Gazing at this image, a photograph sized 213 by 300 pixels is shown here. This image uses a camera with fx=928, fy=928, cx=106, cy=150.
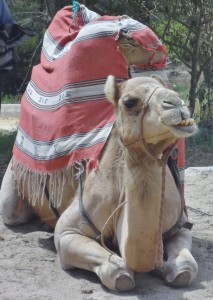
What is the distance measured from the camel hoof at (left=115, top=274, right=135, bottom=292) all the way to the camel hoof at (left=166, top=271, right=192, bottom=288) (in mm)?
234

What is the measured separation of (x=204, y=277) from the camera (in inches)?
201

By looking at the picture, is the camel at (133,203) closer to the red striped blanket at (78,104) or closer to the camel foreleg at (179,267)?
the camel foreleg at (179,267)

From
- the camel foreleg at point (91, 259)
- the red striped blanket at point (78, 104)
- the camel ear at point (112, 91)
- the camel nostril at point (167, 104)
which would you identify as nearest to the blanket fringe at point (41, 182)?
the red striped blanket at point (78, 104)

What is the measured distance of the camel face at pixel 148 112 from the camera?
434cm

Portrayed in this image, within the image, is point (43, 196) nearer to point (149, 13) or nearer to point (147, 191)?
point (147, 191)

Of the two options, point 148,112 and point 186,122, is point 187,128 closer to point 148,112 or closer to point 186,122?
point 186,122

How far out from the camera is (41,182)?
5.70 metres

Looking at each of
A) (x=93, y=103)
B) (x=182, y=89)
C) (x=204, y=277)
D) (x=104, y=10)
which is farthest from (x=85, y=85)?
(x=182, y=89)

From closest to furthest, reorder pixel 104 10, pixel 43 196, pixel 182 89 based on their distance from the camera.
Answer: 1. pixel 43 196
2. pixel 104 10
3. pixel 182 89

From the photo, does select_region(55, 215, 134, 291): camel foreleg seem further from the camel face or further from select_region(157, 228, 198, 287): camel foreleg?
the camel face

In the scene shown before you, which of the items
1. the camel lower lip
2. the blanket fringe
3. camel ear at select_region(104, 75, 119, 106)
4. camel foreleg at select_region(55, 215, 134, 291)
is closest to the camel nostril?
the camel lower lip

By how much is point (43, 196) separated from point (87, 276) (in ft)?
2.61

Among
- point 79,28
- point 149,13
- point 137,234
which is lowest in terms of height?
point 149,13

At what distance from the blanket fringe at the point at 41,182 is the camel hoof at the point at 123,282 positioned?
32.0 inches
